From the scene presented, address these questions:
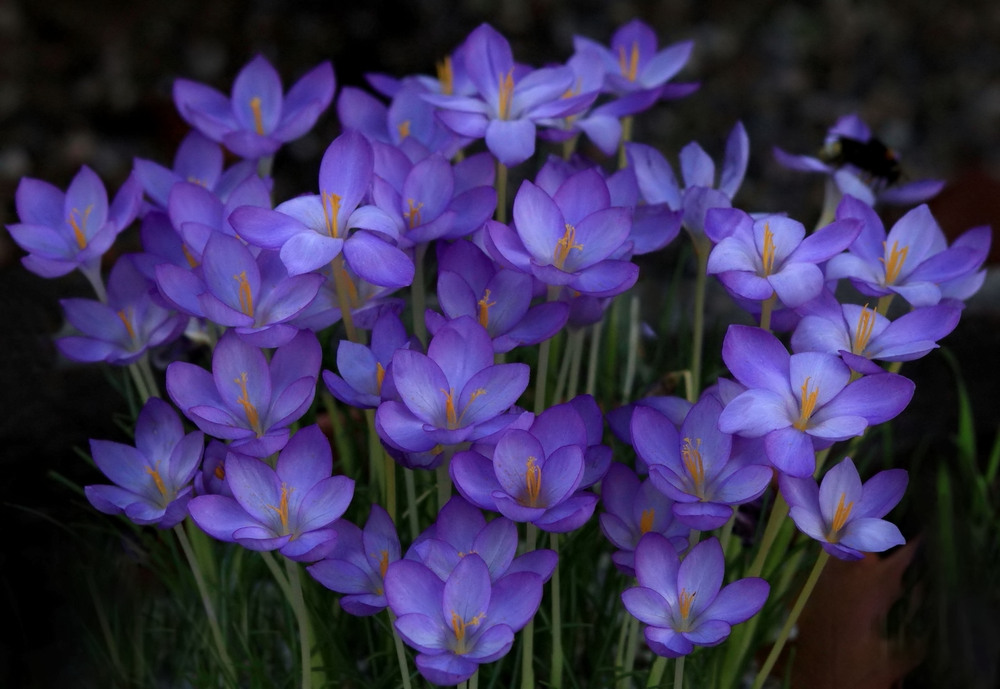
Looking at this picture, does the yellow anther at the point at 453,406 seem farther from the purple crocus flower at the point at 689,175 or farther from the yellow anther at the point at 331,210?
the purple crocus flower at the point at 689,175

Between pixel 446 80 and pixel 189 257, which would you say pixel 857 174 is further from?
pixel 189 257

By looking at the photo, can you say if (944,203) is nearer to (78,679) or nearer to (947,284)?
(947,284)

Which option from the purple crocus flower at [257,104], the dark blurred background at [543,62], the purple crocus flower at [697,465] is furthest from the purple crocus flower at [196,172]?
the dark blurred background at [543,62]

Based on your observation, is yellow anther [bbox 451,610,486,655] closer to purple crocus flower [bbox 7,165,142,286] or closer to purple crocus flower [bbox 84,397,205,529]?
purple crocus flower [bbox 84,397,205,529]

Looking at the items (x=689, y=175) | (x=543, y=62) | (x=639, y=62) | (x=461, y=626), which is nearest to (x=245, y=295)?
(x=461, y=626)

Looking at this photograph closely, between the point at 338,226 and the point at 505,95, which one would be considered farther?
the point at 505,95


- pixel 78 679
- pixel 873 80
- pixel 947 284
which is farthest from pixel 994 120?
pixel 78 679

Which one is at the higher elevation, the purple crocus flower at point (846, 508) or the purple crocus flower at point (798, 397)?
the purple crocus flower at point (798, 397)
